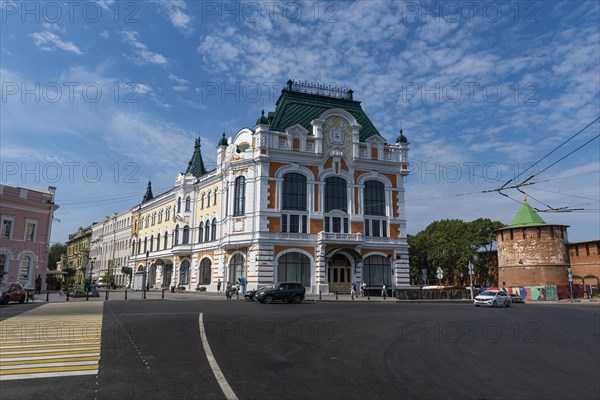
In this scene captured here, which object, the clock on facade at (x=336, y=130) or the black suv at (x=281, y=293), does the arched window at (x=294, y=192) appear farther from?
the black suv at (x=281, y=293)

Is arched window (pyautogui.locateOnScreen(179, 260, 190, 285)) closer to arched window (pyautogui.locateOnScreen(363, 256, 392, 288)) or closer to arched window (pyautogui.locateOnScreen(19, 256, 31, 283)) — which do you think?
arched window (pyautogui.locateOnScreen(19, 256, 31, 283))

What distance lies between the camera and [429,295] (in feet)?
137

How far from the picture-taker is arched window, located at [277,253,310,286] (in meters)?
45.4

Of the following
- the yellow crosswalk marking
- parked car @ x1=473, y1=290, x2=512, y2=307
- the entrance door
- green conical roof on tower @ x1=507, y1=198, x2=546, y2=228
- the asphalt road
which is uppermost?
green conical roof on tower @ x1=507, y1=198, x2=546, y2=228

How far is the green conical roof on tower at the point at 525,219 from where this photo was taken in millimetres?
60594

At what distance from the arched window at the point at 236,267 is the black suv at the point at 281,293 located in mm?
14949

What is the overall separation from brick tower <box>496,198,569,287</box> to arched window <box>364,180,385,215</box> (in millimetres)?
20734

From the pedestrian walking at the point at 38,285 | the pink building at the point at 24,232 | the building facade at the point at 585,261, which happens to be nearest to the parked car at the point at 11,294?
the pedestrian walking at the point at 38,285

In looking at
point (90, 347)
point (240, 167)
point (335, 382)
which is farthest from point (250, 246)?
point (335, 382)

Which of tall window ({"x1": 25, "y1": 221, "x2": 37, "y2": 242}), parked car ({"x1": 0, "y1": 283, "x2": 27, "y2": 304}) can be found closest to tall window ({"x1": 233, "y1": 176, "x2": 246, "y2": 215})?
parked car ({"x1": 0, "y1": 283, "x2": 27, "y2": 304})

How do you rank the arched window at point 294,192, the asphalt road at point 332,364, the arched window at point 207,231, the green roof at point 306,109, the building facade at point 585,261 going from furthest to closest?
the building facade at point 585,261 → the arched window at point 207,231 → the green roof at point 306,109 → the arched window at point 294,192 → the asphalt road at point 332,364

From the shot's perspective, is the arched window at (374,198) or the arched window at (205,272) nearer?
the arched window at (374,198)

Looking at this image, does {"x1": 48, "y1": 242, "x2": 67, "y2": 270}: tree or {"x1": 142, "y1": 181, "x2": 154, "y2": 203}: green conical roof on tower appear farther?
{"x1": 48, "y1": 242, "x2": 67, "y2": 270}: tree

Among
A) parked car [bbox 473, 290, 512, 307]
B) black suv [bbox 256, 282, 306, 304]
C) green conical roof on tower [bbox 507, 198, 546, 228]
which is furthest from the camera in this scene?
green conical roof on tower [bbox 507, 198, 546, 228]
